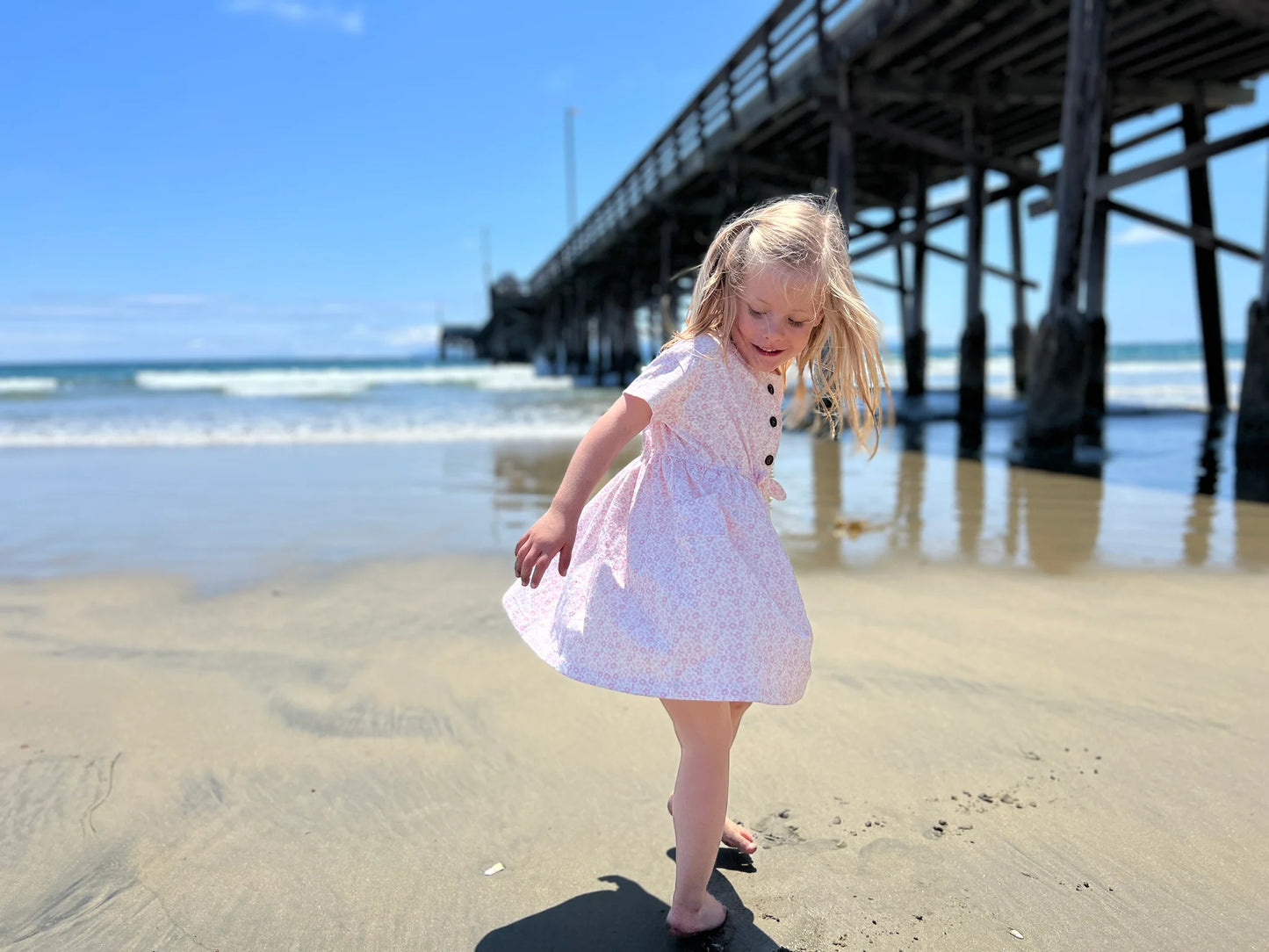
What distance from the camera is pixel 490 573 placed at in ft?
12.4

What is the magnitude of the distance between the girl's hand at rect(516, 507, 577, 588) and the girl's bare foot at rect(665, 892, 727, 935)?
1.97 ft

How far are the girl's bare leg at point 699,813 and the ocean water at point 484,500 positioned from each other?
2.35 metres

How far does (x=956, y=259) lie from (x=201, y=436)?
10331mm

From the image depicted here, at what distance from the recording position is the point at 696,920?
5.09ft

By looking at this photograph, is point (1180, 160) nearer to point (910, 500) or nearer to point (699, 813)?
point (910, 500)

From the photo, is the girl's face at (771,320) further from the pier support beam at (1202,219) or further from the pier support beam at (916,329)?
the pier support beam at (916,329)

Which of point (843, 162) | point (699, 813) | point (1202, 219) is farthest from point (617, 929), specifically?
point (1202, 219)

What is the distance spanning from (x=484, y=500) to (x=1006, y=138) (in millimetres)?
10579

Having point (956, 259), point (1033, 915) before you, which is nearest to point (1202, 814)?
point (1033, 915)

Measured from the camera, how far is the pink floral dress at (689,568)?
4.89 ft

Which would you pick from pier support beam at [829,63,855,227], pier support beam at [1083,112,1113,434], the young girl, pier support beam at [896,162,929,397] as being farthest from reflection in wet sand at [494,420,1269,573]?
pier support beam at [896,162,929,397]

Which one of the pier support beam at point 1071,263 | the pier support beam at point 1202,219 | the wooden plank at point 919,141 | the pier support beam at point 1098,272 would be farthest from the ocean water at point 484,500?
the wooden plank at point 919,141

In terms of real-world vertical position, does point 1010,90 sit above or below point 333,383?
above

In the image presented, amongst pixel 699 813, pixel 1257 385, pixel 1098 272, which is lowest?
pixel 699 813
